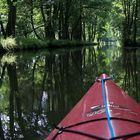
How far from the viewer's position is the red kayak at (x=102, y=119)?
3512 mm

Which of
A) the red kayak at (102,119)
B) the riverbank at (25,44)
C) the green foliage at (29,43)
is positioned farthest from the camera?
the green foliage at (29,43)

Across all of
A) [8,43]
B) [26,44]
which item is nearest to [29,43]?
[26,44]

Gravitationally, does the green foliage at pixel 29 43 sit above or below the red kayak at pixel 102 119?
below

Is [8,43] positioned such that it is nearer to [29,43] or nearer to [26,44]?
[26,44]

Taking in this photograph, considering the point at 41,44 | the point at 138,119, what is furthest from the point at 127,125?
the point at 41,44

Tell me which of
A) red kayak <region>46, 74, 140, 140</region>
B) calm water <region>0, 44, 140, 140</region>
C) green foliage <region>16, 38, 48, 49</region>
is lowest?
calm water <region>0, 44, 140, 140</region>

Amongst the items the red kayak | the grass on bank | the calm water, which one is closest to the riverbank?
the grass on bank

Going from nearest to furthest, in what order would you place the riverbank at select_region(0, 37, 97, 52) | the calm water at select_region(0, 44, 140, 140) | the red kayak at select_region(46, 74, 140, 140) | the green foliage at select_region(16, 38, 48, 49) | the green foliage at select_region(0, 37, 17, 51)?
the red kayak at select_region(46, 74, 140, 140) < the calm water at select_region(0, 44, 140, 140) < the green foliage at select_region(0, 37, 17, 51) < the riverbank at select_region(0, 37, 97, 52) < the green foliage at select_region(16, 38, 48, 49)

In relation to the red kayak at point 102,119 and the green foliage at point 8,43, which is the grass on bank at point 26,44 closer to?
the green foliage at point 8,43

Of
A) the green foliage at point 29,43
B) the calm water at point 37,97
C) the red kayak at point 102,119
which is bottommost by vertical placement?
the calm water at point 37,97

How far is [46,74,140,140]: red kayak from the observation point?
3512 millimetres

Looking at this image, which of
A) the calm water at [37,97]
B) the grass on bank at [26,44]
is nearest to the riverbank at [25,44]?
the grass on bank at [26,44]

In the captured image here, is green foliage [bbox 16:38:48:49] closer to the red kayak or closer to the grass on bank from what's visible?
the grass on bank

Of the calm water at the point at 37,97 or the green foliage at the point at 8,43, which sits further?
the green foliage at the point at 8,43
